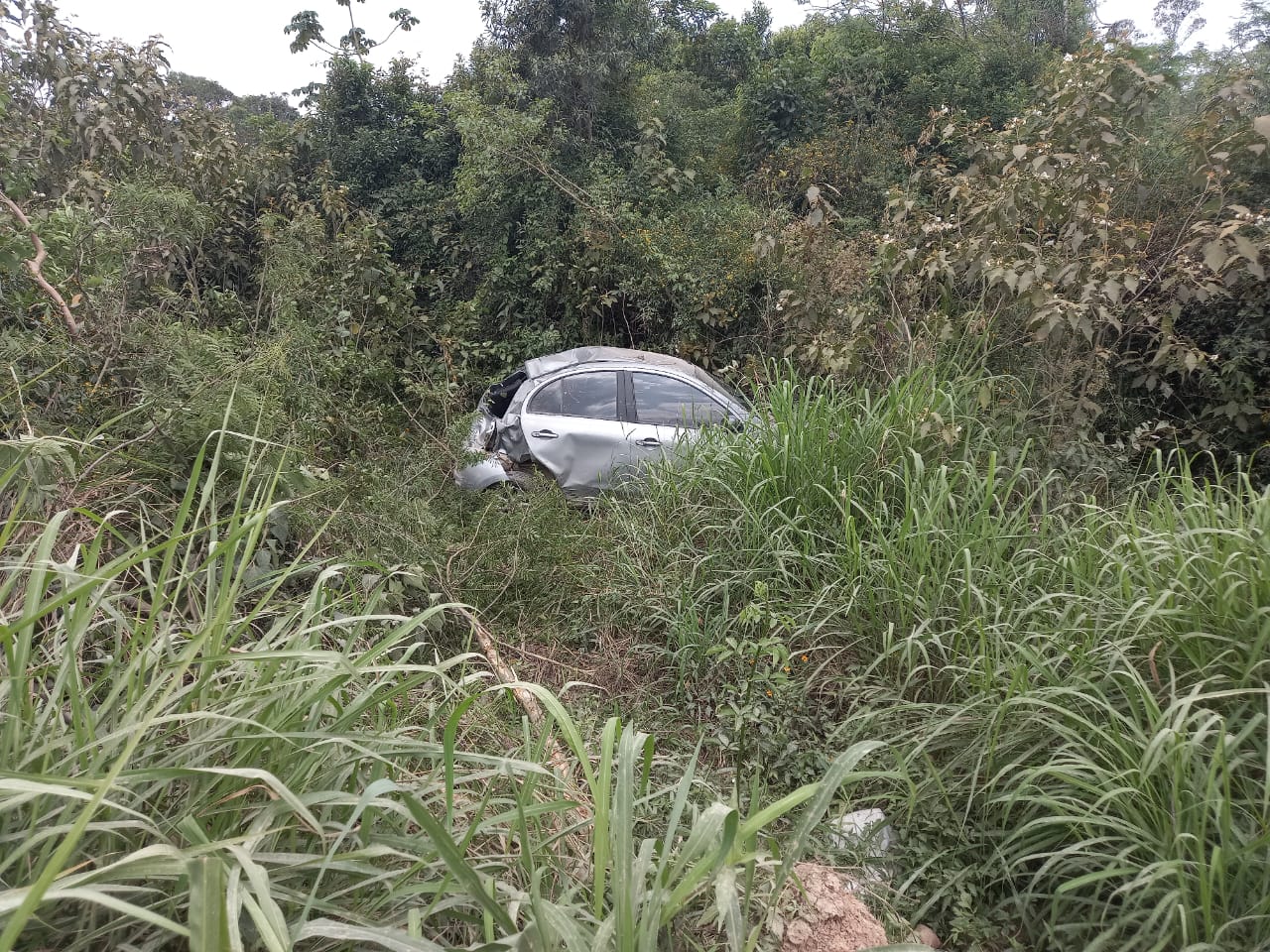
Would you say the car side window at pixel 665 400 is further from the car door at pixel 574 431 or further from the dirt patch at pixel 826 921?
the dirt patch at pixel 826 921

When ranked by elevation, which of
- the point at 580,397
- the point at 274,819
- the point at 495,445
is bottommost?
the point at 274,819

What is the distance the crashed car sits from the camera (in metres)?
5.78

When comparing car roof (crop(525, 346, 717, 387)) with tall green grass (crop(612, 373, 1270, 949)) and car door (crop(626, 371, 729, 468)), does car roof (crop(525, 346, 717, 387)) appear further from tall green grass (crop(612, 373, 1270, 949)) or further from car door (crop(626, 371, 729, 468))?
tall green grass (crop(612, 373, 1270, 949))

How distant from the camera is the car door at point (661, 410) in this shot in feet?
18.9

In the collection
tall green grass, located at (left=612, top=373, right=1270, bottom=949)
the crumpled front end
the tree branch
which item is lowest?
tall green grass, located at (left=612, top=373, right=1270, bottom=949)

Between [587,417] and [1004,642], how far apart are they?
12.1 ft

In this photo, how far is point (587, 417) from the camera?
6.02 meters

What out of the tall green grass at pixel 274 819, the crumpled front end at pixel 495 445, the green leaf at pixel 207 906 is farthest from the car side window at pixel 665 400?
the green leaf at pixel 207 906

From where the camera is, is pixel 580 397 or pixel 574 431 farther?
pixel 580 397

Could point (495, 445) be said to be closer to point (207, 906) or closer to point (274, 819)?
point (274, 819)

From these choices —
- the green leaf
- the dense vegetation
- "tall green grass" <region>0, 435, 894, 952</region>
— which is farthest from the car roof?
the green leaf

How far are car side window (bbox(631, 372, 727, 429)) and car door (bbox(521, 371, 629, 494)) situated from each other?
7.6 inches

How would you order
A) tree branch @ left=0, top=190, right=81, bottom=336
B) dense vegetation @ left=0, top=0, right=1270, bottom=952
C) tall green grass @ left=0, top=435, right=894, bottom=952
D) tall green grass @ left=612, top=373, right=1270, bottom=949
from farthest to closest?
Result: tree branch @ left=0, top=190, right=81, bottom=336
tall green grass @ left=612, top=373, right=1270, bottom=949
dense vegetation @ left=0, top=0, right=1270, bottom=952
tall green grass @ left=0, top=435, right=894, bottom=952

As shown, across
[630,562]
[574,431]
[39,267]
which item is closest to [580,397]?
[574,431]
